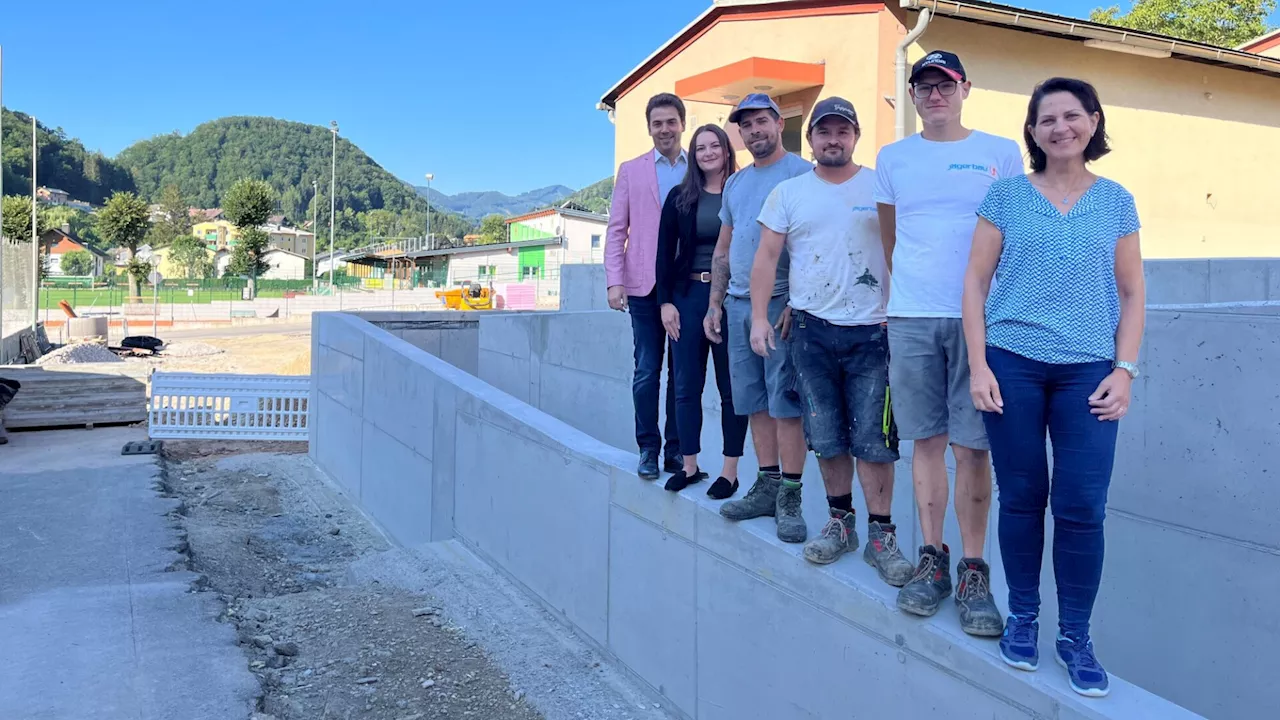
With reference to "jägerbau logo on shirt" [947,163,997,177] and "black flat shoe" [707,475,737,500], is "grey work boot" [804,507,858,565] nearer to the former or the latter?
"black flat shoe" [707,475,737,500]

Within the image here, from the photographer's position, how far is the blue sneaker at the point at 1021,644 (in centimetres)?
262

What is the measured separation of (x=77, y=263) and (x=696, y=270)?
103641 millimetres

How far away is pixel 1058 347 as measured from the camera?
2539 mm

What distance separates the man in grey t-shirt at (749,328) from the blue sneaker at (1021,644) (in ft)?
3.29

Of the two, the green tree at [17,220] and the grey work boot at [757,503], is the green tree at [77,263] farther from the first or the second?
the grey work boot at [757,503]

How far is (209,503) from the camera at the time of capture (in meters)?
9.45

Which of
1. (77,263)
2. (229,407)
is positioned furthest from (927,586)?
(77,263)

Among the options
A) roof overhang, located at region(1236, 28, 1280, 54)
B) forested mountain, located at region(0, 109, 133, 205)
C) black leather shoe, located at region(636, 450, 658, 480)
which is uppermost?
forested mountain, located at region(0, 109, 133, 205)

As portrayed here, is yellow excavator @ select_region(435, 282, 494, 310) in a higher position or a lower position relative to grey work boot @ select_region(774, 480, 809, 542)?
higher

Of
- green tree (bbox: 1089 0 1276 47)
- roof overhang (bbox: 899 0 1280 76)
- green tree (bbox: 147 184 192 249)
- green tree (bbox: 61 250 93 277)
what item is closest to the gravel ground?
roof overhang (bbox: 899 0 1280 76)

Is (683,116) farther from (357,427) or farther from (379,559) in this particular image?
(357,427)

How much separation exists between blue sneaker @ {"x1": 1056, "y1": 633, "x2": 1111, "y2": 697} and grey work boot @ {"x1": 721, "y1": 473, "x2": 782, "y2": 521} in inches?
54.6

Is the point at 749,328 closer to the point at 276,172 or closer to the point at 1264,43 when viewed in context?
the point at 1264,43

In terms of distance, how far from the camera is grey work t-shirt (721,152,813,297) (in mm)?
3754
